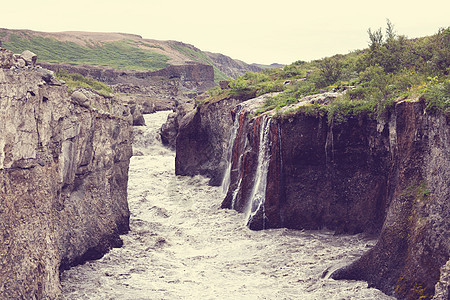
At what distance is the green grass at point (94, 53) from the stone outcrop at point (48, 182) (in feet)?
400

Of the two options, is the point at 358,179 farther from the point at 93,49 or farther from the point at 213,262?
the point at 93,49

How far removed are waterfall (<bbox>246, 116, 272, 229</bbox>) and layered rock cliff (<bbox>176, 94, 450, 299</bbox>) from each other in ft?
0.19

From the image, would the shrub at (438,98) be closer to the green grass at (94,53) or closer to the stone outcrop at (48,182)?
the stone outcrop at (48,182)

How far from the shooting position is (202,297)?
56.9 feet

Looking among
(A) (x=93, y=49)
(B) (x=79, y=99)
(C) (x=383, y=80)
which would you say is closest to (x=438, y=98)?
(C) (x=383, y=80)

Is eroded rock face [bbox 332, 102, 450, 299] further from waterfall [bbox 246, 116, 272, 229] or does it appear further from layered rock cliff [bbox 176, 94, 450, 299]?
waterfall [bbox 246, 116, 272, 229]

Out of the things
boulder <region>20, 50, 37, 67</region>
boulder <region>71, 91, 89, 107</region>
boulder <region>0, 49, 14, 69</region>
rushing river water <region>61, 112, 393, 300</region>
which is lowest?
rushing river water <region>61, 112, 393, 300</region>

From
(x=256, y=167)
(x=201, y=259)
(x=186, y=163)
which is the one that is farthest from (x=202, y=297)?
(x=186, y=163)

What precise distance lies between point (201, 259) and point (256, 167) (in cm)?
837

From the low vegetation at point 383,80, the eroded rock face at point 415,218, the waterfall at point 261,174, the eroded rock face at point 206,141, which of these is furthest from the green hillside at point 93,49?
the eroded rock face at point 415,218

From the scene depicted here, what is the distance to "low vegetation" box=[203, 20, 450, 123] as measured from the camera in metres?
19.6

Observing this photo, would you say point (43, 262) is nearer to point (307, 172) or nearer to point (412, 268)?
point (412, 268)

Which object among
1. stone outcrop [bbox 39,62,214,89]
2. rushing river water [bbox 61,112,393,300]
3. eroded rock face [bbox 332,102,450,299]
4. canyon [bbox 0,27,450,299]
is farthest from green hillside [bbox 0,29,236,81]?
eroded rock face [bbox 332,102,450,299]

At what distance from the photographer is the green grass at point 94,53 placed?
476ft
